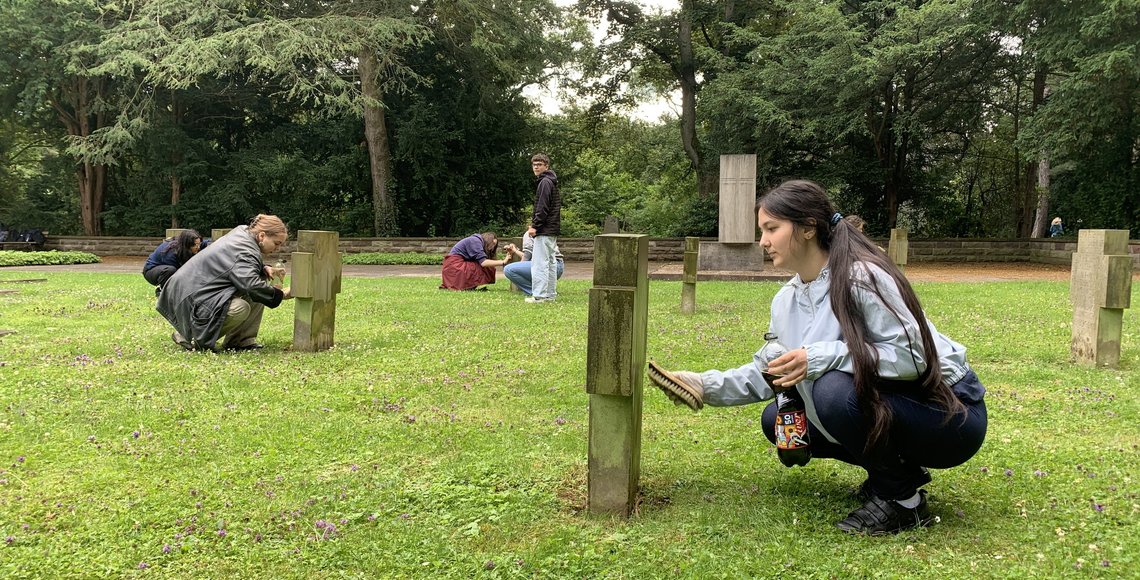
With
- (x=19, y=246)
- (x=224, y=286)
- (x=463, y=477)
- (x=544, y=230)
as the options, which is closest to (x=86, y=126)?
(x=19, y=246)

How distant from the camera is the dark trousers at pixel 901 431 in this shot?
9.45ft

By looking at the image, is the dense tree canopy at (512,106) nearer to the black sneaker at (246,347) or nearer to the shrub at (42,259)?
→ the shrub at (42,259)

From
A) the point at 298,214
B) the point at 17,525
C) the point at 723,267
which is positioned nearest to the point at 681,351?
the point at 17,525

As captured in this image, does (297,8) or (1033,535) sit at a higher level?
(297,8)

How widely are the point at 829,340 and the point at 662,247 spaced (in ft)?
67.6

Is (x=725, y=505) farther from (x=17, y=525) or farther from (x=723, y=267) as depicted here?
(x=723, y=267)

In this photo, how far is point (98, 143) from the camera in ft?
73.4

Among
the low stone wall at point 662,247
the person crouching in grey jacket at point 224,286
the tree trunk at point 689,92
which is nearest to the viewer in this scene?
the person crouching in grey jacket at point 224,286

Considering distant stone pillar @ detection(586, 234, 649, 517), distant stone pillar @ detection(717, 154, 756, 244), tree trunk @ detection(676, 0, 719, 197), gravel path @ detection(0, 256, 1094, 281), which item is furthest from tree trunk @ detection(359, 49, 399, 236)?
distant stone pillar @ detection(586, 234, 649, 517)

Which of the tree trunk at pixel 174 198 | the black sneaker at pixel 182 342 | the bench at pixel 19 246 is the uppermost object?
the tree trunk at pixel 174 198

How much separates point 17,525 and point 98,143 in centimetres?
2255

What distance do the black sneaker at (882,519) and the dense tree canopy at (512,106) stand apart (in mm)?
17455

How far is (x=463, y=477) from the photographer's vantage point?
3.78m

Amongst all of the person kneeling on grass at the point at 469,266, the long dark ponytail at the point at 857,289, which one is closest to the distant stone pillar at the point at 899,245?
the person kneeling on grass at the point at 469,266
